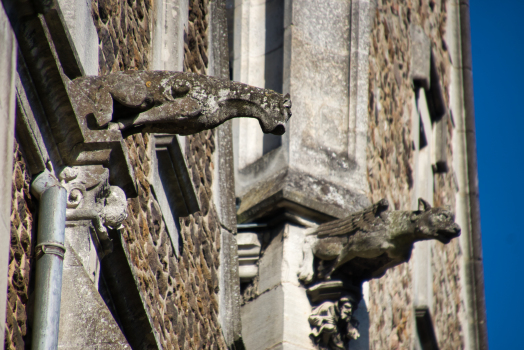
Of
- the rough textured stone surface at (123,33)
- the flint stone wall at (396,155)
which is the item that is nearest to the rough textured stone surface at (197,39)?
the rough textured stone surface at (123,33)

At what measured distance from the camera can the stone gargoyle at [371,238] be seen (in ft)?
21.3

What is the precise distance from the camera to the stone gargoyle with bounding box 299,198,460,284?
6.49m

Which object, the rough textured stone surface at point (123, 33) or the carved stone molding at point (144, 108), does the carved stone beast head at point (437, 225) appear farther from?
the carved stone molding at point (144, 108)

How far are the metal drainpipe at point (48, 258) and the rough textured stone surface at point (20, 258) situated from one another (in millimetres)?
28

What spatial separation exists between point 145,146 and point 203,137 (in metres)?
1.26

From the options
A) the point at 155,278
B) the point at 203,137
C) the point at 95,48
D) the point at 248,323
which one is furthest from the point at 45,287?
the point at 248,323

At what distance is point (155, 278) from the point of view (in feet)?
14.7

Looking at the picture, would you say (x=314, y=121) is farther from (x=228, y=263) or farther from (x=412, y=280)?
(x=412, y=280)

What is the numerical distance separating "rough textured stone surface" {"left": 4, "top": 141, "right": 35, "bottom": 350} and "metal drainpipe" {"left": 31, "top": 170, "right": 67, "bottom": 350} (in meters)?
0.03

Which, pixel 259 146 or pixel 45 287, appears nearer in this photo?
pixel 45 287

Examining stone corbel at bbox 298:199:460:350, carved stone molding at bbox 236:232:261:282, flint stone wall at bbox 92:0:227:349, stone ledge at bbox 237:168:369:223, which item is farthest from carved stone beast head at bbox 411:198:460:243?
flint stone wall at bbox 92:0:227:349

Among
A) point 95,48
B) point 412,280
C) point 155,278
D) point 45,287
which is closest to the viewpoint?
point 45,287

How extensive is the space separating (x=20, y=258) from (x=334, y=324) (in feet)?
14.4

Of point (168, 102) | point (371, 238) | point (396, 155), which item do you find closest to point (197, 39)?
point (371, 238)
